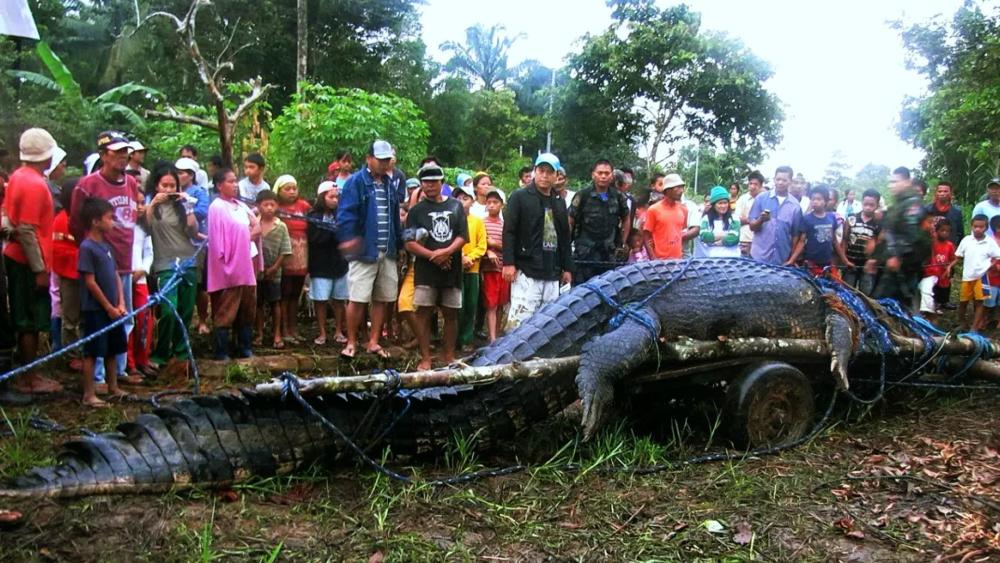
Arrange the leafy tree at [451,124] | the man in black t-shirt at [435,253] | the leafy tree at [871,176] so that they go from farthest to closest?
the leafy tree at [871,176], the leafy tree at [451,124], the man in black t-shirt at [435,253]

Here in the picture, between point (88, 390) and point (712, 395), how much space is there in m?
3.63

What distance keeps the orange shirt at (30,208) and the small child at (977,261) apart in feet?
27.6

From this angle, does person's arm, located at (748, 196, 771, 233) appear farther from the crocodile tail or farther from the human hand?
the crocodile tail

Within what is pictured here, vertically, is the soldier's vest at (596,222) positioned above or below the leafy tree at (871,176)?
below

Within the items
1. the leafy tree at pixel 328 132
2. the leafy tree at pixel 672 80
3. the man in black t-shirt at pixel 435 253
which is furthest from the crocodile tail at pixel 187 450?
the leafy tree at pixel 672 80

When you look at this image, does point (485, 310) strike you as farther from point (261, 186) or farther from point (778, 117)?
point (778, 117)

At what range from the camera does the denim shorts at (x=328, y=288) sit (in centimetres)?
621

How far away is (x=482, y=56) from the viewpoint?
3441 cm

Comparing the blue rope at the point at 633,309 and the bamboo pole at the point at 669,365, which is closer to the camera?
the bamboo pole at the point at 669,365

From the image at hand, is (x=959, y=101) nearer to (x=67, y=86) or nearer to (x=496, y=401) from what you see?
(x=496, y=401)

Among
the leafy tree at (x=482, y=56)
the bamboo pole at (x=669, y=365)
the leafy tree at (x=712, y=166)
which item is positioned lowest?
the bamboo pole at (x=669, y=365)

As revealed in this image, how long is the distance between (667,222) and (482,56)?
29.6 m

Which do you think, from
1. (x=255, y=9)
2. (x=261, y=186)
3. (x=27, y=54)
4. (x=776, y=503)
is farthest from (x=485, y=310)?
(x=255, y=9)

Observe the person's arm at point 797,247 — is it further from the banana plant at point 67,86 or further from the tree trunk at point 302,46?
the banana plant at point 67,86
